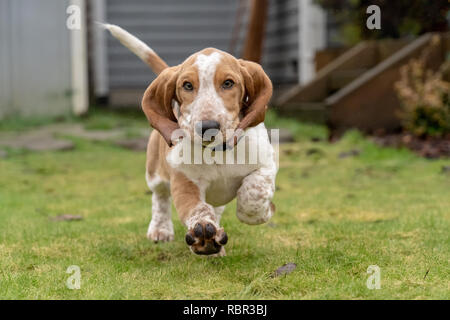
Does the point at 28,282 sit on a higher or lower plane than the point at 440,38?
lower

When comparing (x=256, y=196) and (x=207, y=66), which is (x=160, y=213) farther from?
(x=207, y=66)

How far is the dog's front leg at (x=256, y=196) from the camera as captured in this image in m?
2.84

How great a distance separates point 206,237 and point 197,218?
13cm

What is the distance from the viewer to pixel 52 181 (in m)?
Result: 5.65

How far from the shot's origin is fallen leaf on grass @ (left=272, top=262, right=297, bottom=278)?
8.72 feet

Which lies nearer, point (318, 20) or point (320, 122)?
point (320, 122)

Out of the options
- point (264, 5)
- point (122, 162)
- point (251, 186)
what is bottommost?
point (122, 162)

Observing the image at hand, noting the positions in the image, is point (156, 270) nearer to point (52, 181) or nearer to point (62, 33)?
point (52, 181)

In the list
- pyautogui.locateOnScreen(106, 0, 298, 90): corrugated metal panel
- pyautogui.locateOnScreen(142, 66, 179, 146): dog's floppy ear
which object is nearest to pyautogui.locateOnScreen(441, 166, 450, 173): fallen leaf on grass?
pyautogui.locateOnScreen(142, 66, 179, 146): dog's floppy ear

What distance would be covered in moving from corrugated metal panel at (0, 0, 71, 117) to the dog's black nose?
8.26m

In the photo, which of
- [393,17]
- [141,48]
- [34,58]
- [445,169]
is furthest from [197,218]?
[34,58]

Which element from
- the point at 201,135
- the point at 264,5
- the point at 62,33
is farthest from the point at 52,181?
the point at 62,33

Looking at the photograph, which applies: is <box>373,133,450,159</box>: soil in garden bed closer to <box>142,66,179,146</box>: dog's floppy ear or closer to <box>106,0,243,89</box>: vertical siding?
<box>142,66,179,146</box>: dog's floppy ear
